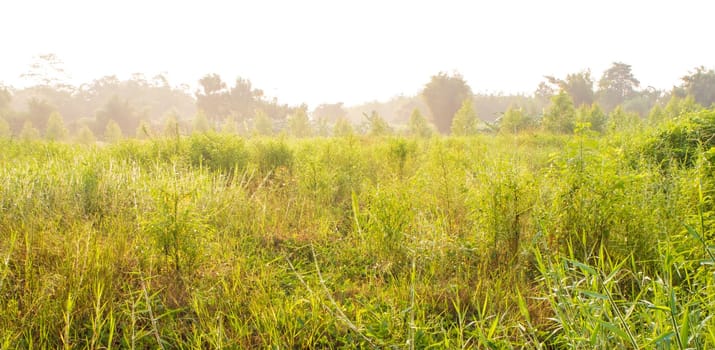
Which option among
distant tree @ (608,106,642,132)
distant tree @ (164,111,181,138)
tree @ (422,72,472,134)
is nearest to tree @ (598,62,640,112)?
tree @ (422,72,472,134)

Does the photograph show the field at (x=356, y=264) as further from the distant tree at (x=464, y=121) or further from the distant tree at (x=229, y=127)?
the distant tree at (x=464, y=121)

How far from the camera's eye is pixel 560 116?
14039 mm

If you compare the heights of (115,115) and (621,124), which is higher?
(115,115)

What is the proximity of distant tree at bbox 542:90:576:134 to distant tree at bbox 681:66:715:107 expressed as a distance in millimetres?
21821

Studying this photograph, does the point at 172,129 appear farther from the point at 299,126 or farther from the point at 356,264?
the point at 356,264

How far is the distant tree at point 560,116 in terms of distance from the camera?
13.9 meters

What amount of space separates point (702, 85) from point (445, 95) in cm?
1990

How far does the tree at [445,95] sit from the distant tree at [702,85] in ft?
55.8

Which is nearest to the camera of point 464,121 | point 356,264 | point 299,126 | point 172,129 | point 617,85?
point 356,264

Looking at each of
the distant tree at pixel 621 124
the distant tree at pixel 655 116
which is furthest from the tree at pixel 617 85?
the distant tree at pixel 621 124

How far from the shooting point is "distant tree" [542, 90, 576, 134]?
45.7 ft

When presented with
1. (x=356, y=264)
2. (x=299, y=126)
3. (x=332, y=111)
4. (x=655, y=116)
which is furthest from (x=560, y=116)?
(x=332, y=111)

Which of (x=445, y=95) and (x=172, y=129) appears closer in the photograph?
(x=172, y=129)

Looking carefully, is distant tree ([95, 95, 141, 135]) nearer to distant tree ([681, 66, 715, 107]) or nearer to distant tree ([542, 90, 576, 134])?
distant tree ([542, 90, 576, 134])
